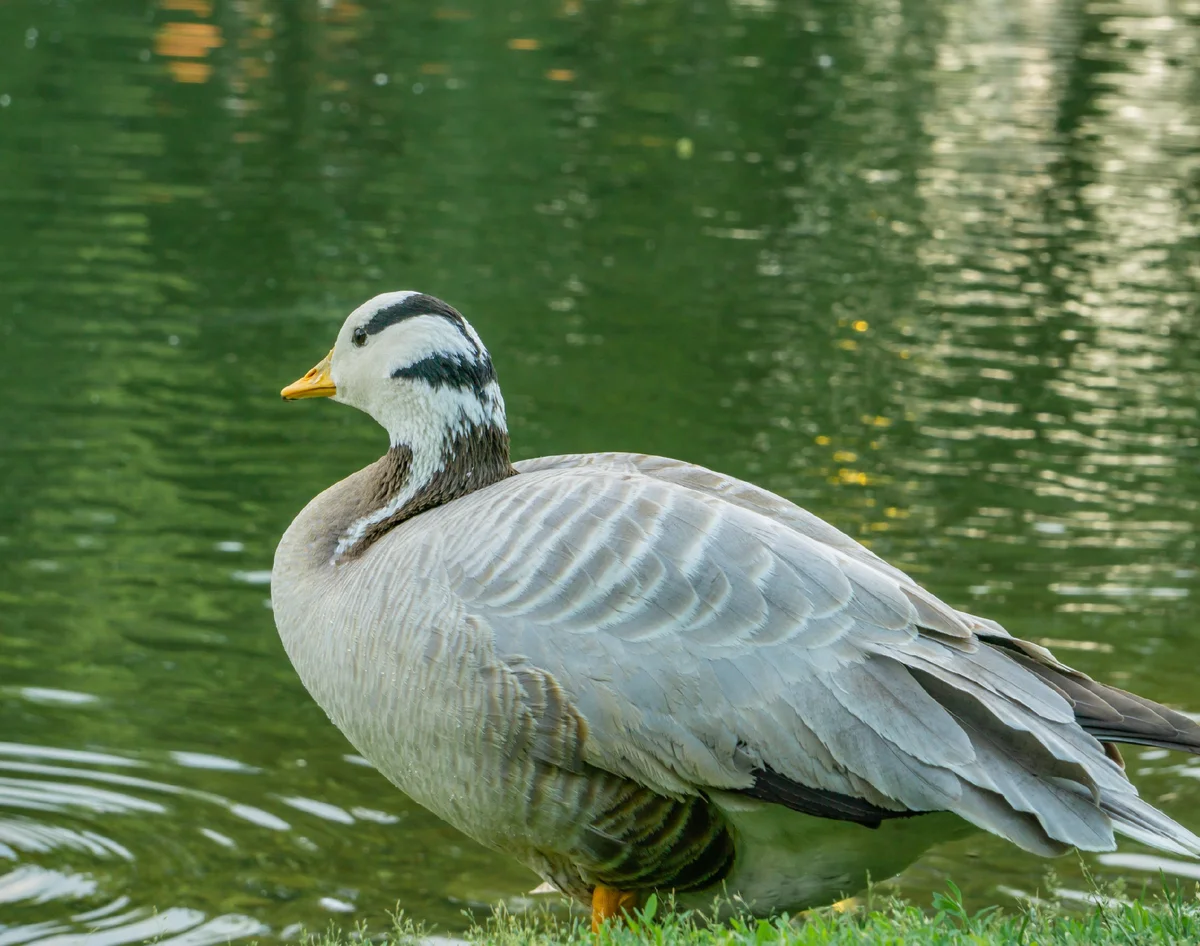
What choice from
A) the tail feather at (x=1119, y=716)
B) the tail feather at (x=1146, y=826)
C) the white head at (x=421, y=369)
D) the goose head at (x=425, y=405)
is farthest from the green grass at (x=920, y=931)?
the white head at (x=421, y=369)

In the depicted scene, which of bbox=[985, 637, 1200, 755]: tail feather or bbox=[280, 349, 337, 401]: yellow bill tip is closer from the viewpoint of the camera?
bbox=[985, 637, 1200, 755]: tail feather

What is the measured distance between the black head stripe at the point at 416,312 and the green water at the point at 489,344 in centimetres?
312

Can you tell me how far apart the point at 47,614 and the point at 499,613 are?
6.20 metres

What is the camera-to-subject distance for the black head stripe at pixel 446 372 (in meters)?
6.46

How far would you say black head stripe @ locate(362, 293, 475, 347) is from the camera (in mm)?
6520

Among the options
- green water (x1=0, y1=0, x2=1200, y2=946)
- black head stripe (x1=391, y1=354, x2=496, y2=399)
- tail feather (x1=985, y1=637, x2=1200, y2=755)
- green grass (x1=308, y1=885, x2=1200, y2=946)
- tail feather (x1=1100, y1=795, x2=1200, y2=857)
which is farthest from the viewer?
green water (x1=0, y1=0, x2=1200, y2=946)

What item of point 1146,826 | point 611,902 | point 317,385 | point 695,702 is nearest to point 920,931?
point 1146,826

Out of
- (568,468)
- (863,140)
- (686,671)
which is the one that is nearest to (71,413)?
(568,468)

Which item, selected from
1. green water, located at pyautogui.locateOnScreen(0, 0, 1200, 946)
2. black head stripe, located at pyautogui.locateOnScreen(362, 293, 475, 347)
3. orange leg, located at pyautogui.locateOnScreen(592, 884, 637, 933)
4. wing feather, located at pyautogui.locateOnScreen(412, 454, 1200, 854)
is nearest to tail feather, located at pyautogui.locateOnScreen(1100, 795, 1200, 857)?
wing feather, located at pyautogui.locateOnScreen(412, 454, 1200, 854)

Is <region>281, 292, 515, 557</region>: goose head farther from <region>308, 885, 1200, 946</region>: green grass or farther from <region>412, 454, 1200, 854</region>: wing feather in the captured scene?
<region>308, 885, 1200, 946</region>: green grass

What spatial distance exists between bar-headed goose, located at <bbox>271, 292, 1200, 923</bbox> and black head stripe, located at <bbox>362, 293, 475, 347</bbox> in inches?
27.0

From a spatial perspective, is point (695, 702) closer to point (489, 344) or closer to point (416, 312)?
point (416, 312)

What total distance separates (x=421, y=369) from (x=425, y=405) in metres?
0.15

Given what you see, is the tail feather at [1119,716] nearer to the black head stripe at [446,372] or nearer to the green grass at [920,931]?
the green grass at [920,931]
